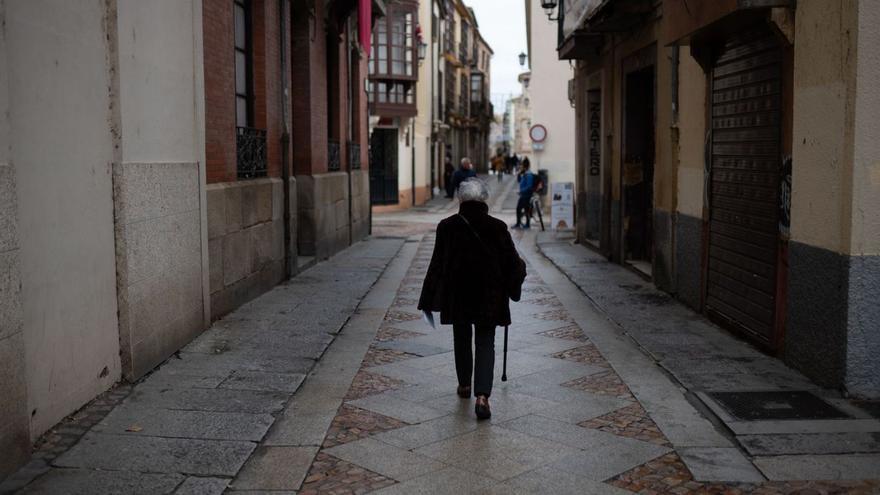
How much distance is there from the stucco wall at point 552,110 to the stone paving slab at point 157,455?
1027 inches

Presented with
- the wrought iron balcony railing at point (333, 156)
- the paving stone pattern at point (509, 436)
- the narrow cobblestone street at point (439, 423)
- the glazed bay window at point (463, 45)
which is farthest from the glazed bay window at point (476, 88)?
the paving stone pattern at point (509, 436)

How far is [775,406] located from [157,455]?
3988mm

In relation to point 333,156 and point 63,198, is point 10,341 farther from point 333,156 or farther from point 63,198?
point 333,156

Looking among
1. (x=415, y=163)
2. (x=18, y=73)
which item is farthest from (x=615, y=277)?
(x=415, y=163)

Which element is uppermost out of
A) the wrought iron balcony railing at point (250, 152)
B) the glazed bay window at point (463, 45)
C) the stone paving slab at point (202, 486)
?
the glazed bay window at point (463, 45)

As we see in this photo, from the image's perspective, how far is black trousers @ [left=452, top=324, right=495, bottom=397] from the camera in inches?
246

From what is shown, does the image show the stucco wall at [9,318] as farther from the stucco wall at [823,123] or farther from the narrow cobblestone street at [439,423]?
the stucco wall at [823,123]

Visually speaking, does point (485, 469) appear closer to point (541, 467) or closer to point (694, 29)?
point (541, 467)

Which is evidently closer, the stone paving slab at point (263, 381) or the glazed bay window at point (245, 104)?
the stone paving slab at point (263, 381)

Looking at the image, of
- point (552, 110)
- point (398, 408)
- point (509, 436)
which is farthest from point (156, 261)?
point (552, 110)

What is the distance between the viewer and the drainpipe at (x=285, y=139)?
12.8 metres

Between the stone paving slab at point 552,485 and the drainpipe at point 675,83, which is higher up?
the drainpipe at point 675,83

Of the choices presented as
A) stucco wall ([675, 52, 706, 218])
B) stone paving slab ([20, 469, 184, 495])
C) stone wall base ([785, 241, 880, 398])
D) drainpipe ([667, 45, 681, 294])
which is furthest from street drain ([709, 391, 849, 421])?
drainpipe ([667, 45, 681, 294])

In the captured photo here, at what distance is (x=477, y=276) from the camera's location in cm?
630
